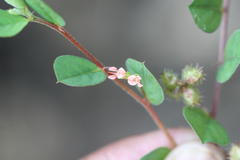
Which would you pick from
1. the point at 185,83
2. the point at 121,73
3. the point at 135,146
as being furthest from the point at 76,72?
the point at 135,146

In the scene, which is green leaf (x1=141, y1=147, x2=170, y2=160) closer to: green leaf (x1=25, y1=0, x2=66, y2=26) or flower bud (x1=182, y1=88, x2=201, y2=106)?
flower bud (x1=182, y1=88, x2=201, y2=106)

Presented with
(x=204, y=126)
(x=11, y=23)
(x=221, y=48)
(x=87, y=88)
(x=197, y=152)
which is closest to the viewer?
(x=11, y=23)

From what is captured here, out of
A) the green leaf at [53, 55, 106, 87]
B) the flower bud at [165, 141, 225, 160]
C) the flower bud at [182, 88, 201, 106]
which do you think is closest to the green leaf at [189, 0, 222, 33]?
the flower bud at [182, 88, 201, 106]

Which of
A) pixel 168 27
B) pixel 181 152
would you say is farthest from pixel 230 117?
pixel 181 152

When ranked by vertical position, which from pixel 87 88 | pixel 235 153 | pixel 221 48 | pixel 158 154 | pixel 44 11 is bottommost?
pixel 235 153

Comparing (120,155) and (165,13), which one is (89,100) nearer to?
(165,13)

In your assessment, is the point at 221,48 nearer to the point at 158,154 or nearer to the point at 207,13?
the point at 207,13

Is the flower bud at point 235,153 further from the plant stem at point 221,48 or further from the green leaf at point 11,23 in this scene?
the green leaf at point 11,23
